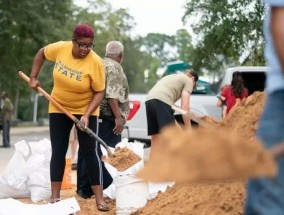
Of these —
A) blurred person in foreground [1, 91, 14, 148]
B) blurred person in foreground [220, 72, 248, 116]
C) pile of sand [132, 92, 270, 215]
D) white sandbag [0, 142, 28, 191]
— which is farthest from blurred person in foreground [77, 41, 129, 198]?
blurred person in foreground [1, 91, 14, 148]

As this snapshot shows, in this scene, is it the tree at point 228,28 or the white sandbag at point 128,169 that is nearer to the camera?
the white sandbag at point 128,169

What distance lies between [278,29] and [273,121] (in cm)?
33

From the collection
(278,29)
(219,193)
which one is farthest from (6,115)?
(278,29)

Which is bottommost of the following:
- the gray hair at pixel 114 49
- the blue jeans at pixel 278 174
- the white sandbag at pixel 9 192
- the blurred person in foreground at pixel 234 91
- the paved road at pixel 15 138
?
the paved road at pixel 15 138

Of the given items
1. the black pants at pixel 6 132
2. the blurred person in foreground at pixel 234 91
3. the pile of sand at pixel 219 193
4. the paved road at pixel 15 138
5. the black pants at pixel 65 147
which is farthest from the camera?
the black pants at pixel 6 132

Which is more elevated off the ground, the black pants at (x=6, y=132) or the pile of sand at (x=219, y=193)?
the pile of sand at (x=219, y=193)

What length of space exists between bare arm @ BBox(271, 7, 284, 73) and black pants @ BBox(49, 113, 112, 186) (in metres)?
4.02

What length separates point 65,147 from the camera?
6352 millimetres

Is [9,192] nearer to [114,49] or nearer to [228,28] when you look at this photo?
[114,49]

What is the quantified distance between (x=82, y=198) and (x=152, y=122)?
1.61 metres

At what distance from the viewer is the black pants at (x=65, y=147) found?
6273mm

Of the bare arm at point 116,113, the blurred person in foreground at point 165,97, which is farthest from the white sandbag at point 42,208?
the blurred person in foreground at point 165,97

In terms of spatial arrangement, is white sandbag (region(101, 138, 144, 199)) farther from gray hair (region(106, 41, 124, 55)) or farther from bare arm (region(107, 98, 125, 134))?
gray hair (region(106, 41, 124, 55))

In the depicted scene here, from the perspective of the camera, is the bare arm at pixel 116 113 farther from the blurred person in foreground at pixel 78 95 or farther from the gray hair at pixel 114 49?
the blurred person in foreground at pixel 78 95
